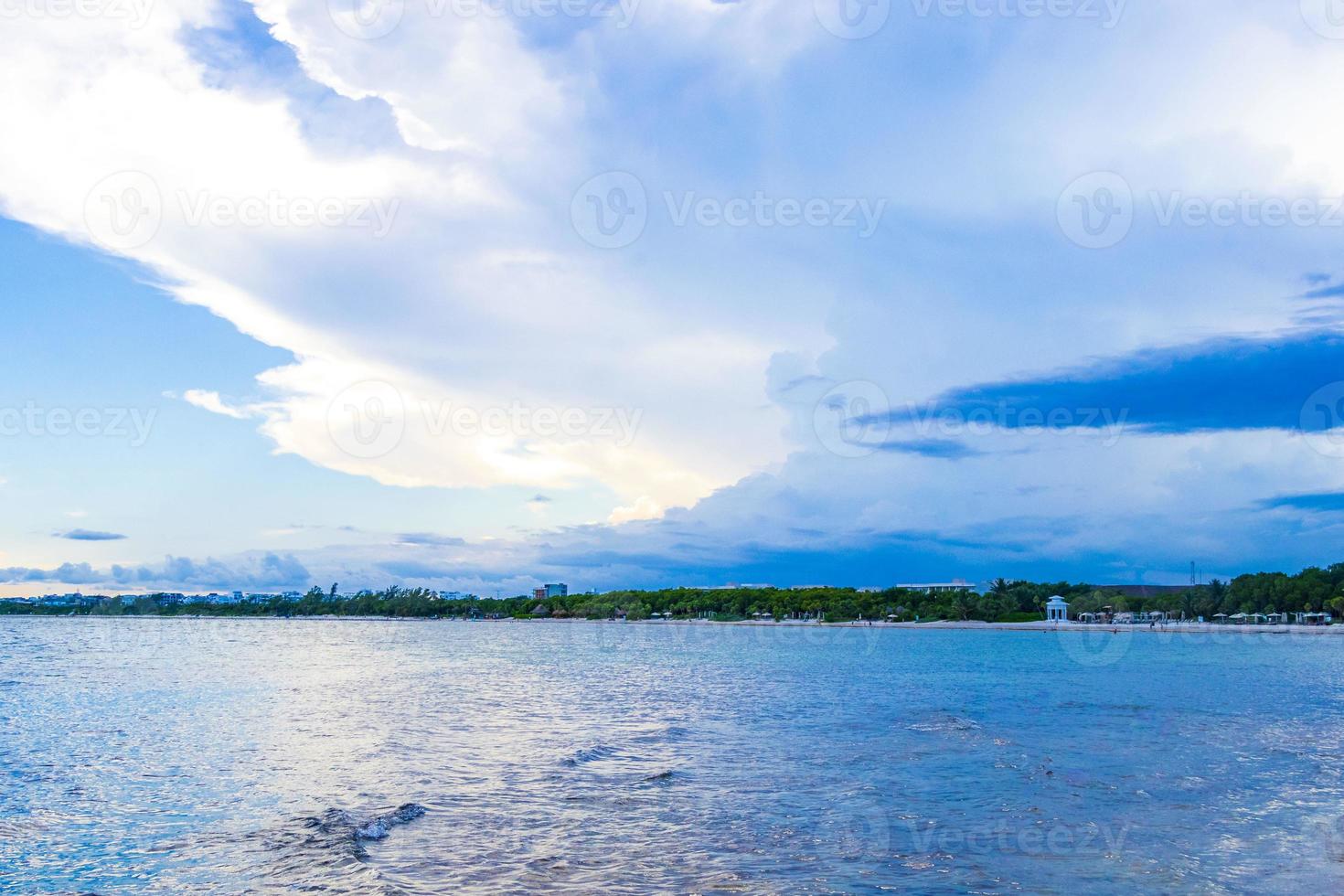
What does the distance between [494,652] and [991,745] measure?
8611 cm

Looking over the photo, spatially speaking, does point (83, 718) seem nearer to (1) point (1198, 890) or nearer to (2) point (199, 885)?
(2) point (199, 885)

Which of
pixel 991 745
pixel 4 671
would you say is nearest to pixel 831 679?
pixel 991 745

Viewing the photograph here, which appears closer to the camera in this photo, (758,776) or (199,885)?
(199,885)

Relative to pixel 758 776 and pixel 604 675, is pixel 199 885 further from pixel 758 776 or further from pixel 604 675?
pixel 604 675

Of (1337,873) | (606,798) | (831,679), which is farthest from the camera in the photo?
(831,679)

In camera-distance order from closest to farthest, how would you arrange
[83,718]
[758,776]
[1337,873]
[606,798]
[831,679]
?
[1337,873] < [606,798] < [758,776] < [83,718] < [831,679]

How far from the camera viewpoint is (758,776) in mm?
26766

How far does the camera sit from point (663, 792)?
79.8 ft

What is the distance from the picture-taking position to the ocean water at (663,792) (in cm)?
1694

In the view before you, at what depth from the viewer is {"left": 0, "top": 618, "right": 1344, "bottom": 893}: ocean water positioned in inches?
667

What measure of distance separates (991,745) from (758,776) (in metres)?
11.4

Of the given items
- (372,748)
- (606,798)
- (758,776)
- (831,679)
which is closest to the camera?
(606,798)

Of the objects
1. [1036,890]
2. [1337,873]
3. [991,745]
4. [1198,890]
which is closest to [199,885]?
[1036,890]

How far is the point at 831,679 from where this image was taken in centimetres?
6888
